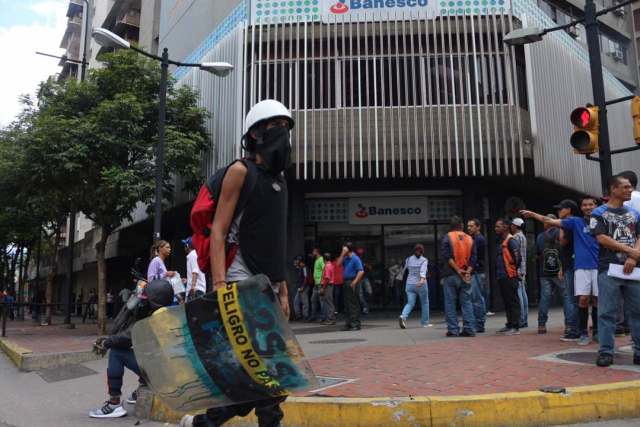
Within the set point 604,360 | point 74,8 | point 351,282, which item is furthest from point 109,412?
point 74,8

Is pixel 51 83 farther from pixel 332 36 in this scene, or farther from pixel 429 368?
pixel 429 368

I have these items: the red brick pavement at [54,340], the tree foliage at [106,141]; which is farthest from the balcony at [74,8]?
the red brick pavement at [54,340]

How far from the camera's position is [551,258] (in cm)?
795

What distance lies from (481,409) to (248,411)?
7.54 feet

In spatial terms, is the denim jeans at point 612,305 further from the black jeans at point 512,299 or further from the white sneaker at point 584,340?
Result: the black jeans at point 512,299

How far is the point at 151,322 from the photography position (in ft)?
7.77

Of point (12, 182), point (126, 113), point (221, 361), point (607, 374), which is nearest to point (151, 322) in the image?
point (221, 361)

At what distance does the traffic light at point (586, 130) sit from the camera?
282 inches

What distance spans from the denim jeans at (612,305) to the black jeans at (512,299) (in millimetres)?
3072

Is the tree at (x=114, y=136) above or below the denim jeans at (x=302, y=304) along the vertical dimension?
above

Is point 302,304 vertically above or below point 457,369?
above

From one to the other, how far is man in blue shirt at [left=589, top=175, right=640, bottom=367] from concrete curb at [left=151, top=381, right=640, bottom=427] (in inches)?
39.5

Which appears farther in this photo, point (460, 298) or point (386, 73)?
point (386, 73)

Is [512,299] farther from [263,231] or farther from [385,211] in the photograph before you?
[385,211]
